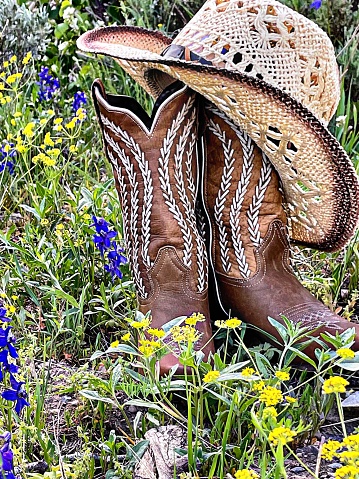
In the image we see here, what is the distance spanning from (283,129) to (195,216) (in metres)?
0.33

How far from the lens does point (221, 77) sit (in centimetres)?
145

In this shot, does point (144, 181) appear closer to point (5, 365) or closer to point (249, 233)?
point (249, 233)

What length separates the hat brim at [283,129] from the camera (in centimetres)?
148

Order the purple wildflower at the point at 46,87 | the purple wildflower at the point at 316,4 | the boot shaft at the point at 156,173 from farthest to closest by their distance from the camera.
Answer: the purple wildflower at the point at 316,4 < the purple wildflower at the point at 46,87 < the boot shaft at the point at 156,173

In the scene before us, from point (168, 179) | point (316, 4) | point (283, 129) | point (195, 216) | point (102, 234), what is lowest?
point (102, 234)

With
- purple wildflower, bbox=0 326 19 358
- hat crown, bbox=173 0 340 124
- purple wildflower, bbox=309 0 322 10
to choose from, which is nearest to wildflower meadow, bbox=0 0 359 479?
purple wildflower, bbox=0 326 19 358

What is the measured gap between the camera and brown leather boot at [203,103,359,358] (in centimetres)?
165

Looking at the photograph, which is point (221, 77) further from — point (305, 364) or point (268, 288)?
point (305, 364)

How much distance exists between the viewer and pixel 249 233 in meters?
1.69

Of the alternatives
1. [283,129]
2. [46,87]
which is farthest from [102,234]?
[46,87]

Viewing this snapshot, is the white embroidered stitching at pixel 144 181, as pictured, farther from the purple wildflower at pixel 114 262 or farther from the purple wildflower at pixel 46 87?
the purple wildflower at pixel 46 87

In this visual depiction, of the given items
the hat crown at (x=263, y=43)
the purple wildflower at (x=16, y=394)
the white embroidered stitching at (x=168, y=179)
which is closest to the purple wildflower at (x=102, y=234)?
the white embroidered stitching at (x=168, y=179)

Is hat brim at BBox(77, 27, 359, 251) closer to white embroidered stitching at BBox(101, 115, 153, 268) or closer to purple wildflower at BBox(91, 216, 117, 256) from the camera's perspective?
white embroidered stitching at BBox(101, 115, 153, 268)

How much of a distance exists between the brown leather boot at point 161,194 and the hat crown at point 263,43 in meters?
0.12
